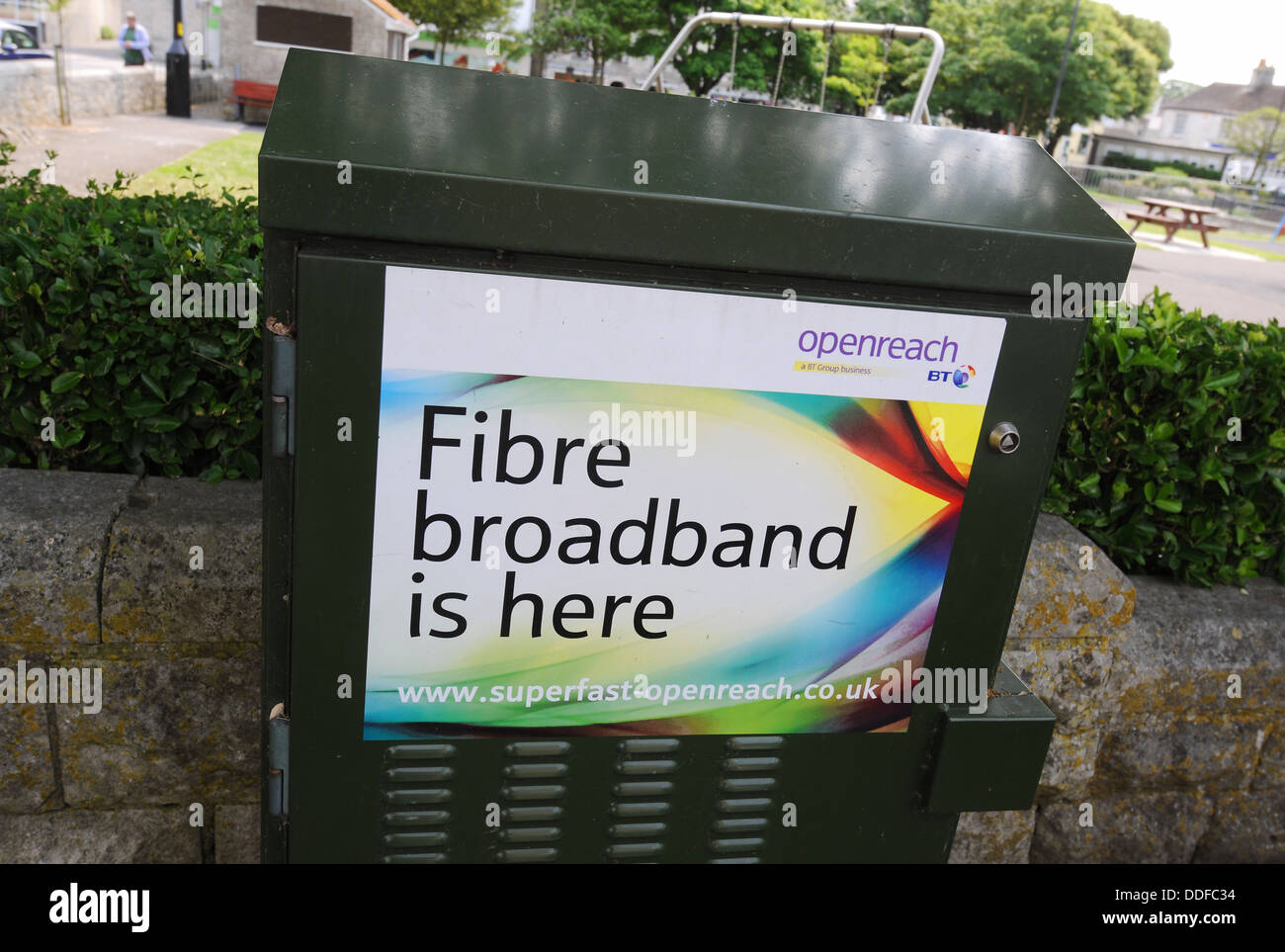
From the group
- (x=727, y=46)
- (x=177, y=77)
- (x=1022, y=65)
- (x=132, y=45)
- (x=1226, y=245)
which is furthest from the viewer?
(x=1022, y=65)

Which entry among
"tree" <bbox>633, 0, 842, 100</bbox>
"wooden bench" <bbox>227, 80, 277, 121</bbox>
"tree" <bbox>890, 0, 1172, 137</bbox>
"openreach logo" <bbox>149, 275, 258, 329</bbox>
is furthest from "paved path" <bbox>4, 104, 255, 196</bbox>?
"tree" <bbox>890, 0, 1172, 137</bbox>

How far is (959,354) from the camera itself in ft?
5.22

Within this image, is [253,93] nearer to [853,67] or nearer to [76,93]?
[76,93]

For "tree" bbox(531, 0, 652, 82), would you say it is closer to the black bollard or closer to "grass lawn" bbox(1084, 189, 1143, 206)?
Answer: the black bollard

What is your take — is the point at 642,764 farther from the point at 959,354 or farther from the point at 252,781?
the point at 252,781

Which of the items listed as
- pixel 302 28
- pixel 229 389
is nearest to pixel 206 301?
pixel 229 389

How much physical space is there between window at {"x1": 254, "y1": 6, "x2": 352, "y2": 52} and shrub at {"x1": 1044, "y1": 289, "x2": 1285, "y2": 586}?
25.9 meters

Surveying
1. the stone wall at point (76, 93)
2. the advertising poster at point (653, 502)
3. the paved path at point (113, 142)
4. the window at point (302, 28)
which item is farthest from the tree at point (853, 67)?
the advertising poster at point (653, 502)

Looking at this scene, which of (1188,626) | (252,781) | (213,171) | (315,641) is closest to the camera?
(315,641)

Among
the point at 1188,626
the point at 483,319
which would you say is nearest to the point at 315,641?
the point at 483,319

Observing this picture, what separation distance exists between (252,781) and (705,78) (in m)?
32.7

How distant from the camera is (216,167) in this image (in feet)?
46.6

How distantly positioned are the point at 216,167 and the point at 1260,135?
62359 millimetres

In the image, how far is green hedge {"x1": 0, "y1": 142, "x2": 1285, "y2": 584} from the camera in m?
2.54
